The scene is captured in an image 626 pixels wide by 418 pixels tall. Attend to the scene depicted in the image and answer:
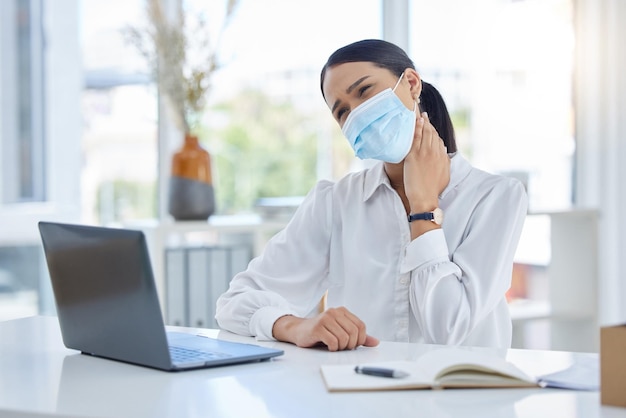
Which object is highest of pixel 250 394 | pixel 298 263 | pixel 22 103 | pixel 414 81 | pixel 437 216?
pixel 22 103

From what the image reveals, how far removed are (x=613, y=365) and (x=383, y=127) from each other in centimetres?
91

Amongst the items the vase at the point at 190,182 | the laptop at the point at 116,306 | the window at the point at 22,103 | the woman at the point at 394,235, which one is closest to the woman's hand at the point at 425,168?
the woman at the point at 394,235

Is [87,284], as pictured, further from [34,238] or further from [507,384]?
[34,238]

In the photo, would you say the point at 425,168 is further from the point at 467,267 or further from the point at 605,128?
the point at 605,128

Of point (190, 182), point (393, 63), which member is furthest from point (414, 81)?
point (190, 182)

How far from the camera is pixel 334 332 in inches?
56.7

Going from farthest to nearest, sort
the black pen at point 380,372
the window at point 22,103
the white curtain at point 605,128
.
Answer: the white curtain at point 605,128 → the window at point 22,103 → the black pen at point 380,372

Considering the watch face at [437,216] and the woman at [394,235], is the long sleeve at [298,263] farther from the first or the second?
the watch face at [437,216]

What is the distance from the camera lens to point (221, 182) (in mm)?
3750

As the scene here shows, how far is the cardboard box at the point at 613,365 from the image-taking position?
104 cm

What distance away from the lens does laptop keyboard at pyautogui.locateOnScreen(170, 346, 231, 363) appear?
4.26ft

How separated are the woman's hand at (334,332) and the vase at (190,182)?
1715mm

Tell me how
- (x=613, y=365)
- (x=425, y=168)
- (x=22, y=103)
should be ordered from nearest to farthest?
(x=613, y=365) → (x=425, y=168) → (x=22, y=103)

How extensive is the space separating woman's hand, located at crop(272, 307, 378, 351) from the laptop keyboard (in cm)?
19
